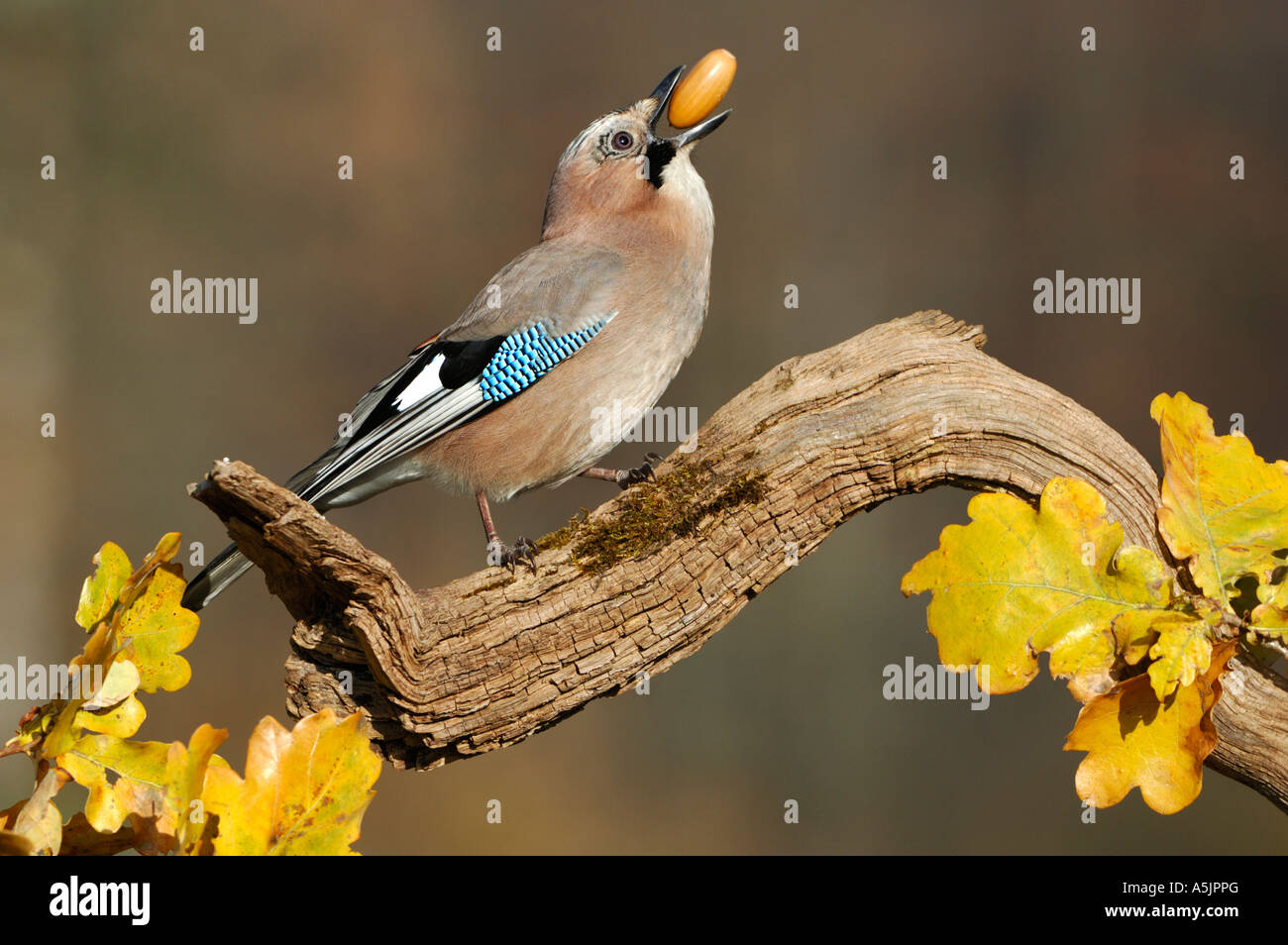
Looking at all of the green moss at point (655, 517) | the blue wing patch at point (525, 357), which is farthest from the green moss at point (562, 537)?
the blue wing patch at point (525, 357)

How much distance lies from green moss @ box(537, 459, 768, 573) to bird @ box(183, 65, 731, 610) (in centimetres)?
28

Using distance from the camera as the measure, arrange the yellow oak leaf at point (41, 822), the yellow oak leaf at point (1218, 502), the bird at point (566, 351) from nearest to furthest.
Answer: the yellow oak leaf at point (41, 822)
the yellow oak leaf at point (1218, 502)
the bird at point (566, 351)

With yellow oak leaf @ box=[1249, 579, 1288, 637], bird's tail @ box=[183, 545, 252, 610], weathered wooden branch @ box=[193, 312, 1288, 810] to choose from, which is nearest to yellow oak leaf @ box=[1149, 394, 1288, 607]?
yellow oak leaf @ box=[1249, 579, 1288, 637]

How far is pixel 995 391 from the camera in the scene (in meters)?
2.13

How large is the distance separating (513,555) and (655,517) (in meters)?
0.28

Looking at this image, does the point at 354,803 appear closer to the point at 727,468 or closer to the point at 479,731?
the point at 479,731

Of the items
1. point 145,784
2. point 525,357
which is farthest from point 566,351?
point 145,784

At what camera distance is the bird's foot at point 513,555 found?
2.09 meters

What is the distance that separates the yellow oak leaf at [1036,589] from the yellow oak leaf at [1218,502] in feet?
0.39

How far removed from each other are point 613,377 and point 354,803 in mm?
1532

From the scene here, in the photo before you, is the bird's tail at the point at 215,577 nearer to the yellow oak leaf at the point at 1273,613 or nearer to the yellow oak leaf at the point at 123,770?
the yellow oak leaf at the point at 123,770

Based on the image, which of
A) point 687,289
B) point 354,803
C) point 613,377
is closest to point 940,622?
point 354,803

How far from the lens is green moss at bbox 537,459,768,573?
2.04m

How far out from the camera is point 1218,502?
145 cm
